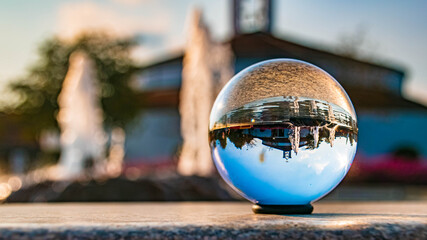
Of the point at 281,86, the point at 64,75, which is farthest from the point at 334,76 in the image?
the point at 281,86

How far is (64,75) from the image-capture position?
24.1m

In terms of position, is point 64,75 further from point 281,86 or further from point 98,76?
point 281,86

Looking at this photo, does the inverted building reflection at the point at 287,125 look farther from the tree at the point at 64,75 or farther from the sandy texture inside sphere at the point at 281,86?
the tree at the point at 64,75

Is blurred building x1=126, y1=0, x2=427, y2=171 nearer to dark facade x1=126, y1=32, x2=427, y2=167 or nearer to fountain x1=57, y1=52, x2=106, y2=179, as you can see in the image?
dark facade x1=126, y1=32, x2=427, y2=167

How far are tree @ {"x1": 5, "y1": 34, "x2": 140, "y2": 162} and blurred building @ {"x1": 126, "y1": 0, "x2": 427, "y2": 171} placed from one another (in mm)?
1170

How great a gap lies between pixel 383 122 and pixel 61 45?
47.5ft

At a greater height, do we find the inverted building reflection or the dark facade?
the dark facade

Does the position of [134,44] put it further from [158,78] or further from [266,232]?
[266,232]

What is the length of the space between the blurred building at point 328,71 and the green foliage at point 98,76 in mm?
1163

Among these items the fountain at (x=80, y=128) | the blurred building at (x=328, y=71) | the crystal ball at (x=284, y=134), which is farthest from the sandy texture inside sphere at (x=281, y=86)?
the blurred building at (x=328, y=71)

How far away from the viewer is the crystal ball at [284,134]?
187cm

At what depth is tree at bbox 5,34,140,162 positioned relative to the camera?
23.3 m

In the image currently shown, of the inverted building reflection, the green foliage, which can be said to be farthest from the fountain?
the inverted building reflection

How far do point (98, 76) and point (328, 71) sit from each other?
10.1 meters
